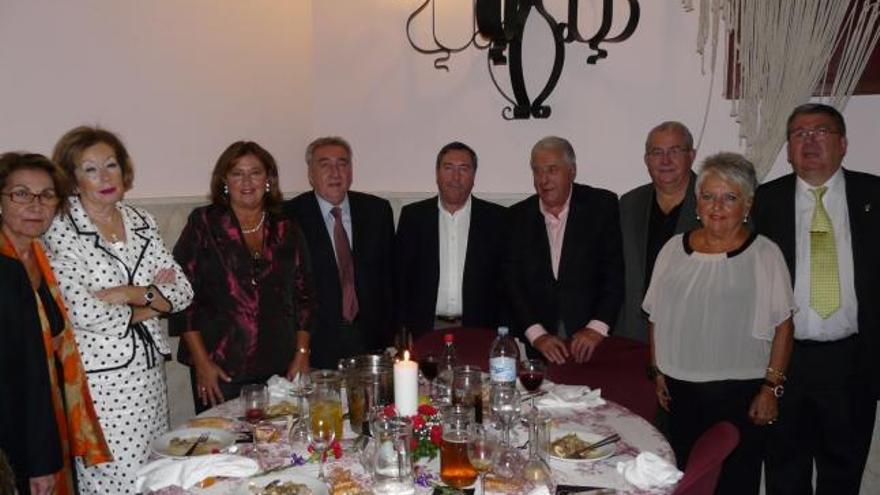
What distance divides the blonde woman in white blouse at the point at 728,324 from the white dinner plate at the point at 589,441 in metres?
0.65

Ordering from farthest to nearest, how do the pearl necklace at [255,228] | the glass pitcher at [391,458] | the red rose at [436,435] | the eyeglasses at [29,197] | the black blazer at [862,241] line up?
the pearl necklace at [255,228], the black blazer at [862,241], the eyeglasses at [29,197], the red rose at [436,435], the glass pitcher at [391,458]

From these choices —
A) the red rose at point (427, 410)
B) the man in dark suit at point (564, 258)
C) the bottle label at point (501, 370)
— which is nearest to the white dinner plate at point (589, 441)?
the bottle label at point (501, 370)

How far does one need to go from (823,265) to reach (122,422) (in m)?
2.61

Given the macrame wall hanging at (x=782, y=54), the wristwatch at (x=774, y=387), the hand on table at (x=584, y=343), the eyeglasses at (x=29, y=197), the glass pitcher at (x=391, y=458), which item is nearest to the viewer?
the glass pitcher at (x=391, y=458)

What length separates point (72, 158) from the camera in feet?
8.43

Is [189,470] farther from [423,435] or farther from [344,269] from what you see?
[344,269]

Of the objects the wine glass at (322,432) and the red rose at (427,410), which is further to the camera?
the red rose at (427,410)

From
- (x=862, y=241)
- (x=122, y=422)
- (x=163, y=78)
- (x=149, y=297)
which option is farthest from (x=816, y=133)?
(x=163, y=78)

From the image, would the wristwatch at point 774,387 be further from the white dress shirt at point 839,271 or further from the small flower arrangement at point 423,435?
the small flower arrangement at point 423,435

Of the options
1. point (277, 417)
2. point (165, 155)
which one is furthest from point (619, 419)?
point (165, 155)

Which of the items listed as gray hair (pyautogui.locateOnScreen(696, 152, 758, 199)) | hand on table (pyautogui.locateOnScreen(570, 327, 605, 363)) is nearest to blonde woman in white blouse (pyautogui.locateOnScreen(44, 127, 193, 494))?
hand on table (pyautogui.locateOnScreen(570, 327, 605, 363))

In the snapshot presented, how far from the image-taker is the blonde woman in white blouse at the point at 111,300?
249 centimetres

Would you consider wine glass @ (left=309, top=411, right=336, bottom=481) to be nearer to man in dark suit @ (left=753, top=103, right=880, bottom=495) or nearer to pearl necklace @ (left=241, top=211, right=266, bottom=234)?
pearl necklace @ (left=241, top=211, right=266, bottom=234)

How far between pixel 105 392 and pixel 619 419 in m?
1.71
